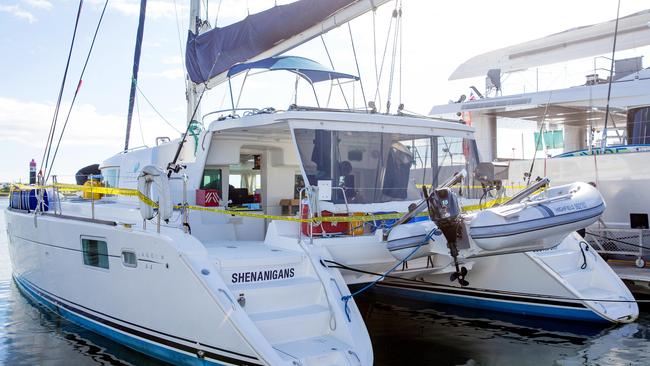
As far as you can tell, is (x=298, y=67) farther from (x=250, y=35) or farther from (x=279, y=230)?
(x=279, y=230)

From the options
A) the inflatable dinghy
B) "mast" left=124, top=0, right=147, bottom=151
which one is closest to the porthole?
the inflatable dinghy

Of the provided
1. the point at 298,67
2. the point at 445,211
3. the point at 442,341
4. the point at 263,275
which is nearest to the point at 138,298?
the point at 263,275

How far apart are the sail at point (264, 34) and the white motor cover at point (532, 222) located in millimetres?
3171

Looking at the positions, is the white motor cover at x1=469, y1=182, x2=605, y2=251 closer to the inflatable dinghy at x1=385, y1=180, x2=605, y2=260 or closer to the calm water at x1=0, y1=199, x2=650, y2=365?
the inflatable dinghy at x1=385, y1=180, x2=605, y2=260

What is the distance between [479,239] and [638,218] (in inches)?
244

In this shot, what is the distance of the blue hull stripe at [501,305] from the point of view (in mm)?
7508

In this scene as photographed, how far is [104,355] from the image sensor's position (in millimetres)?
6547

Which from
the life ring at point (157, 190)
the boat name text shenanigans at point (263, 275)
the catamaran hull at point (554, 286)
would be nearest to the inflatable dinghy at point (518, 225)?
the boat name text shenanigans at point (263, 275)

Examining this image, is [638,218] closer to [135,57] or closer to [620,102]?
[620,102]

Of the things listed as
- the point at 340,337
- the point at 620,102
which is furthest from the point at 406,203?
the point at 620,102

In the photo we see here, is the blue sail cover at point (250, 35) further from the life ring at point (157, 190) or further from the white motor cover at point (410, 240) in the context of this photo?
the white motor cover at point (410, 240)

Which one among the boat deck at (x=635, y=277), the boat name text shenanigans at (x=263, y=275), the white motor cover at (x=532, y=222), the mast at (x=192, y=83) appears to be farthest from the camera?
the mast at (x=192, y=83)

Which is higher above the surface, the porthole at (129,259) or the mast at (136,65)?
the mast at (136,65)

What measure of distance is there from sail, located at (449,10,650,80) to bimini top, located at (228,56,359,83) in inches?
408
